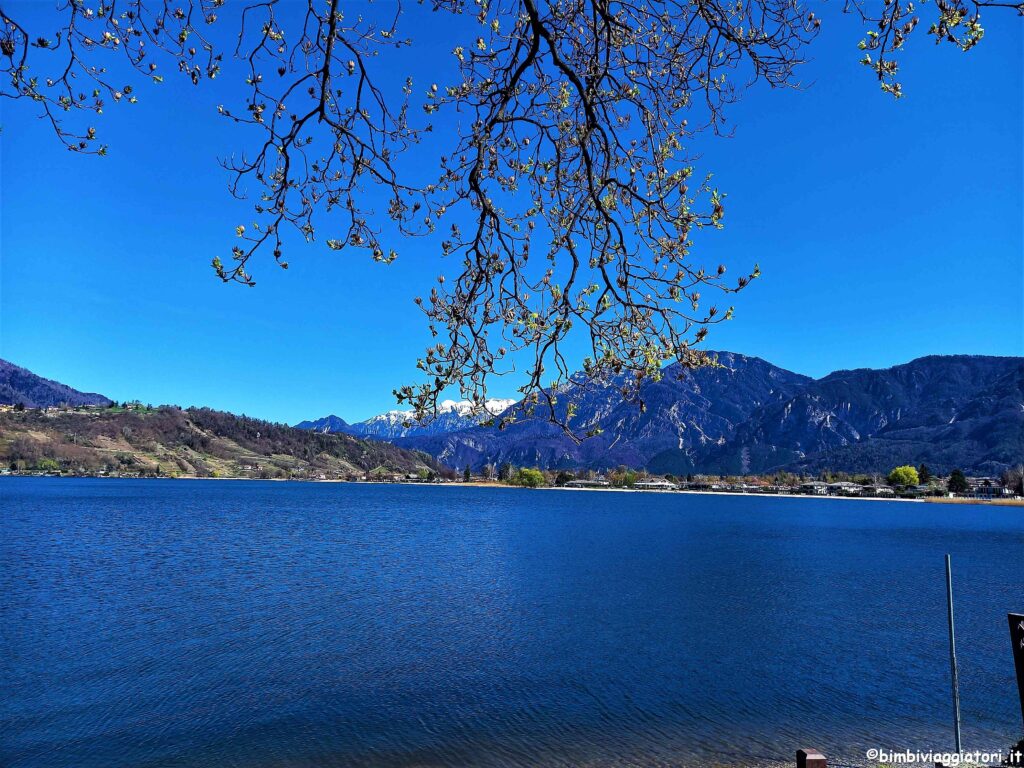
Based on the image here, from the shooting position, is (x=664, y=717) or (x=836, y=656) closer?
(x=664, y=717)

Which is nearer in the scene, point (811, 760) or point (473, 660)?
point (811, 760)

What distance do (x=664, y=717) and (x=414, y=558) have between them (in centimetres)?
3740

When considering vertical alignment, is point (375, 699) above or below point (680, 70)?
below

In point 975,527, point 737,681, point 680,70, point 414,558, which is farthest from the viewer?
point 975,527

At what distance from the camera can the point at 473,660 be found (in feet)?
84.6

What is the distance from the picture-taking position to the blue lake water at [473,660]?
18203mm

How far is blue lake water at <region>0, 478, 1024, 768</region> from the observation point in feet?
59.7

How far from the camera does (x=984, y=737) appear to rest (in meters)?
19.0

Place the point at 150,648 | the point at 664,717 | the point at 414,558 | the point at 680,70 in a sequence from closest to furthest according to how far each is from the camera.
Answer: the point at 680,70
the point at 664,717
the point at 150,648
the point at 414,558

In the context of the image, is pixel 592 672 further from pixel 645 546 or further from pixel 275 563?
pixel 645 546

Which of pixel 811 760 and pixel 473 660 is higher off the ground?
pixel 811 760

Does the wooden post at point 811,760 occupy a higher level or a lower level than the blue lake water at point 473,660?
higher

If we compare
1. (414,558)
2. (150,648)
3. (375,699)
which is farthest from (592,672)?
(414,558)

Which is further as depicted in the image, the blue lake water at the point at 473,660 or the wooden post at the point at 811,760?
the blue lake water at the point at 473,660
